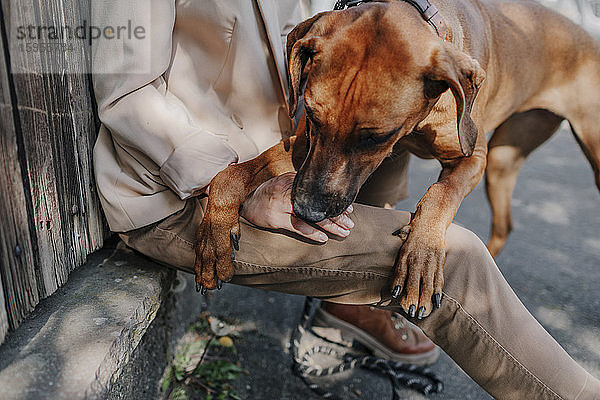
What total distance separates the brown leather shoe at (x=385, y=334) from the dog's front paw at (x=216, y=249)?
1088 mm

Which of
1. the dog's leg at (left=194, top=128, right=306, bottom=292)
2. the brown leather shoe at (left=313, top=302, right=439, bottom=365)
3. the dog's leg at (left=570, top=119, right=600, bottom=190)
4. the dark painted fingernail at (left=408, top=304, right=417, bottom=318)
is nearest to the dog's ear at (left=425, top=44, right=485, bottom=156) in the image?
the dark painted fingernail at (left=408, top=304, right=417, bottom=318)

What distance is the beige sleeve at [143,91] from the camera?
1778 millimetres

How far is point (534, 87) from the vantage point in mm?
2979

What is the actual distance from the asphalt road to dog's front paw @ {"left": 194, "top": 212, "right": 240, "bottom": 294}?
2.74 ft

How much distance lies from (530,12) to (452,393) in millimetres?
1908

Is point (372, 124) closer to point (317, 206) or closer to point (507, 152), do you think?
point (317, 206)

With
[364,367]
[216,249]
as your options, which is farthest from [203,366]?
[216,249]

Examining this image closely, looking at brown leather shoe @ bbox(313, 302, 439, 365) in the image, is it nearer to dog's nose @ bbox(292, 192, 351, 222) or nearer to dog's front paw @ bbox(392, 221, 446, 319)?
dog's front paw @ bbox(392, 221, 446, 319)

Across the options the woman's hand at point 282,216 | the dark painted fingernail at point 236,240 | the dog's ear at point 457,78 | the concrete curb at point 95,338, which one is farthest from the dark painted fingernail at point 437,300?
the concrete curb at point 95,338

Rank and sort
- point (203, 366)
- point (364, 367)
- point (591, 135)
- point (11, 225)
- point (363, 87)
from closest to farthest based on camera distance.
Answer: point (11, 225)
point (363, 87)
point (203, 366)
point (364, 367)
point (591, 135)

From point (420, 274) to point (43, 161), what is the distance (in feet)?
3.74

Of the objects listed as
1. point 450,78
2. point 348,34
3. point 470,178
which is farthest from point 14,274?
point 470,178

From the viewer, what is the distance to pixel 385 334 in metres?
2.78

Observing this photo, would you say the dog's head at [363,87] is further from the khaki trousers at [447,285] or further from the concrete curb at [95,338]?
the concrete curb at [95,338]
